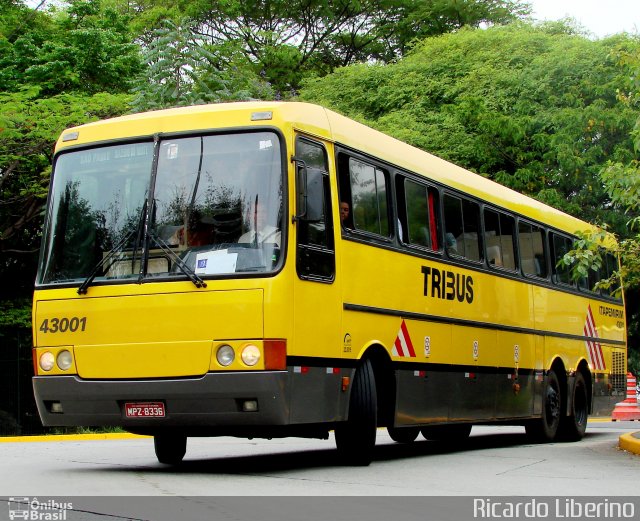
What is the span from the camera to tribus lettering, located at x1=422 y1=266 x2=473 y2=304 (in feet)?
44.0

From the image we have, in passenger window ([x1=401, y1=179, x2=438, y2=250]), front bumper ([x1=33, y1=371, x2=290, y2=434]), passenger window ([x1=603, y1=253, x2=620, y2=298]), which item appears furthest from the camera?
passenger window ([x1=603, y1=253, x2=620, y2=298])

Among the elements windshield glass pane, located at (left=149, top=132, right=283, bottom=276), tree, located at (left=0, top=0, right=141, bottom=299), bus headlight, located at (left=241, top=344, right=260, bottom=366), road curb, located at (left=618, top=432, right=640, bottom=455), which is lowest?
road curb, located at (left=618, top=432, right=640, bottom=455)

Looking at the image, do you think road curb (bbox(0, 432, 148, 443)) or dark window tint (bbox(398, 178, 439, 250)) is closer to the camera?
dark window tint (bbox(398, 178, 439, 250))

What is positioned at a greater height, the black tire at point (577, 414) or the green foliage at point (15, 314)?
the green foliage at point (15, 314)

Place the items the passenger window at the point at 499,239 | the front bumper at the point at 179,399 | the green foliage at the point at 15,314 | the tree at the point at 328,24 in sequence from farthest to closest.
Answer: the tree at the point at 328,24
the green foliage at the point at 15,314
the passenger window at the point at 499,239
the front bumper at the point at 179,399

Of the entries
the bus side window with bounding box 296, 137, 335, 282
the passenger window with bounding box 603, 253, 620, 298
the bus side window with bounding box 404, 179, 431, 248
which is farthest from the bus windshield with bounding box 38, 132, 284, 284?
the passenger window with bounding box 603, 253, 620, 298

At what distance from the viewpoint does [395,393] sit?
12320 mm

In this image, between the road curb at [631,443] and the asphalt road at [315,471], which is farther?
the road curb at [631,443]

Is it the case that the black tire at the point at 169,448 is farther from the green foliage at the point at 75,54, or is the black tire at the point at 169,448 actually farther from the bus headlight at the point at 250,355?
the green foliage at the point at 75,54

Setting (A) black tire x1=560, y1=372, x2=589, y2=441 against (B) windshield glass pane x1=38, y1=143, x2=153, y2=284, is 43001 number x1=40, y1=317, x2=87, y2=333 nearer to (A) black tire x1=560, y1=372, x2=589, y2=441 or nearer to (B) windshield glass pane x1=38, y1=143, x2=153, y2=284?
(B) windshield glass pane x1=38, y1=143, x2=153, y2=284

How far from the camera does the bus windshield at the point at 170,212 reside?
10.3 meters

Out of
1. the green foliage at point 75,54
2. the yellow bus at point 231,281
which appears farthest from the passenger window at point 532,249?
the green foliage at point 75,54

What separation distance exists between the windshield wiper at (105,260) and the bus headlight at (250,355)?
1.64 metres

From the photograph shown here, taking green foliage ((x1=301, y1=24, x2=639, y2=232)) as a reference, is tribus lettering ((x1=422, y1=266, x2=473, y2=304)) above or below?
below
